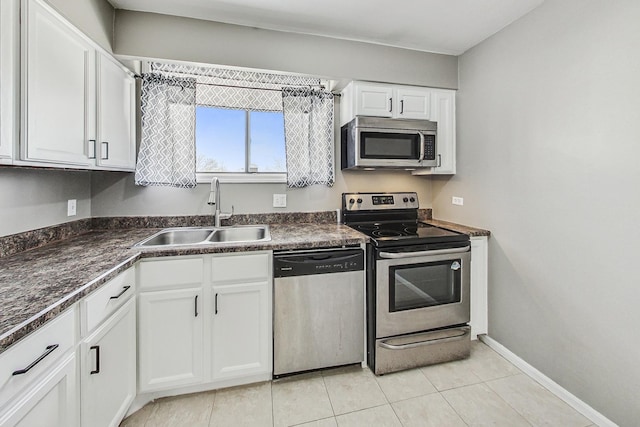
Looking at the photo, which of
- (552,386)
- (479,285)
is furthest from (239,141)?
(552,386)

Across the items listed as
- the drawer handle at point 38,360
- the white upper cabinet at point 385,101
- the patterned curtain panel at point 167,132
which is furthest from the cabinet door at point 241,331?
the white upper cabinet at point 385,101

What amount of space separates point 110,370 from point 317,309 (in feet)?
3.65

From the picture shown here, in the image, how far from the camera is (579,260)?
1.64m

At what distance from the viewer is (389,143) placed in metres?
2.36

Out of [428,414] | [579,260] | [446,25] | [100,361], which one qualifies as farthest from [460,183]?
[100,361]

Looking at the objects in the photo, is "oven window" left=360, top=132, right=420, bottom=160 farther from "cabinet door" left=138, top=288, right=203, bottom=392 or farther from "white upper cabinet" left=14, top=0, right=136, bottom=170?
"white upper cabinet" left=14, top=0, right=136, bottom=170

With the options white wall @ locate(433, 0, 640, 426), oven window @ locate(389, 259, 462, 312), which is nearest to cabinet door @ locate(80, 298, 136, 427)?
oven window @ locate(389, 259, 462, 312)

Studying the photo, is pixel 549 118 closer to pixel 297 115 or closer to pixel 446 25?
pixel 446 25

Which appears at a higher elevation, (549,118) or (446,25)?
(446,25)

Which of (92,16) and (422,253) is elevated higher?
(92,16)

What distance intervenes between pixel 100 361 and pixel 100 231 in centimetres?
126

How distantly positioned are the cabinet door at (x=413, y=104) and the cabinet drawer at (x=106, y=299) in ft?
7.27

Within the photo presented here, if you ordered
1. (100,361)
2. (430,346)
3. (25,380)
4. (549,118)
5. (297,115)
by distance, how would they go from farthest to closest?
(297,115) → (430,346) → (549,118) → (100,361) → (25,380)

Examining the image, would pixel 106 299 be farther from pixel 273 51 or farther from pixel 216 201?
pixel 273 51
